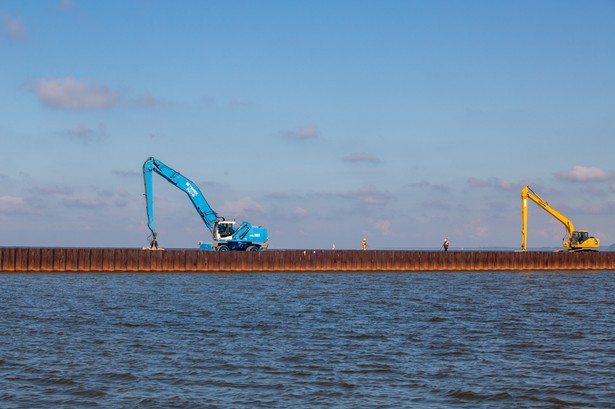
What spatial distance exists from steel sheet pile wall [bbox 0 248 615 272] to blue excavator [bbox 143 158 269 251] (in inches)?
159

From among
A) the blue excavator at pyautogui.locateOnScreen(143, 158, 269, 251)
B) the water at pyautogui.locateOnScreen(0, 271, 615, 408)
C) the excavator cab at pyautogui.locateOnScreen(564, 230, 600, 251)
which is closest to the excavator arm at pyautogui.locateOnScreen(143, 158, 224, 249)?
the blue excavator at pyautogui.locateOnScreen(143, 158, 269, 251)

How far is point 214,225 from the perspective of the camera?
55375 mm

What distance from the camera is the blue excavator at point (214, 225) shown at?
5447cm

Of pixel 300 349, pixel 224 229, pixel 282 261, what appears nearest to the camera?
pixel 300 349

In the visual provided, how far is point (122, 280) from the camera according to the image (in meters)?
42.0

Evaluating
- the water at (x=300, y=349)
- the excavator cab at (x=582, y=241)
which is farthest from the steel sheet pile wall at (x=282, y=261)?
the water at (x=300, y=349)

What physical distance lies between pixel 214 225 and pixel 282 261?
7.11 metres

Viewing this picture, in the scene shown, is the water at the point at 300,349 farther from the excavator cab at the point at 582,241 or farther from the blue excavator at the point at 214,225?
the excavator cab at the point at 582,241

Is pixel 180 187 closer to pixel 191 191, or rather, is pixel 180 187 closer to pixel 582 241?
pixel 191 191

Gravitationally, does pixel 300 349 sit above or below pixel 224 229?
below

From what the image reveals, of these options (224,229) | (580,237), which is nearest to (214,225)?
→ (224,229)

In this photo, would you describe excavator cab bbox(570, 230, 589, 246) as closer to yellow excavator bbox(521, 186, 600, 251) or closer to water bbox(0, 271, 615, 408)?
yellow excavator bbox(521, 186, 600, 251)

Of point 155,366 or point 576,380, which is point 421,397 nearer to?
point 576,380

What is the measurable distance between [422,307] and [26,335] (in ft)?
52.3
